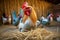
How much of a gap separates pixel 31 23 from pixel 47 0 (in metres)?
0.22

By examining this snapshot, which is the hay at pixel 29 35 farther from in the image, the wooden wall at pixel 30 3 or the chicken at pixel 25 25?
the wooden wall at pixel 30 3

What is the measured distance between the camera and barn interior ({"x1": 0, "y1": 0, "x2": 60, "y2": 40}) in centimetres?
103

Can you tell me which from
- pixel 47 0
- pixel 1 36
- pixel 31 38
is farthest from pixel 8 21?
pixel 47 0

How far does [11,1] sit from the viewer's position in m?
1.04

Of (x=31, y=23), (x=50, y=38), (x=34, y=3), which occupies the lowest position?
(x=50, y=38)

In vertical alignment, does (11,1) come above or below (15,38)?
above

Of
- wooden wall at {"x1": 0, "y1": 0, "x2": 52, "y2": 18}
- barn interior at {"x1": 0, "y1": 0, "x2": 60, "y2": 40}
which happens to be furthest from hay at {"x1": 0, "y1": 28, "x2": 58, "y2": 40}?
wooden wall at {"x1": 0, "y1": 0, "x2": 52, "y2": 18}

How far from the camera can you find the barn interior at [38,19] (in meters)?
1.03

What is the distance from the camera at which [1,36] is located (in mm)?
1022

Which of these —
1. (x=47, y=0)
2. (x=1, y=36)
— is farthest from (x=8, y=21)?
(x=47, y=0)

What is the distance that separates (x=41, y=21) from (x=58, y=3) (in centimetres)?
20

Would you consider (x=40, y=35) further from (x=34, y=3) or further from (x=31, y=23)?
(x=34, y=3)

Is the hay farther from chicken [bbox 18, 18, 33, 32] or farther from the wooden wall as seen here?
the wooden wall

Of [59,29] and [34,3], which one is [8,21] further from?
[59,29]
